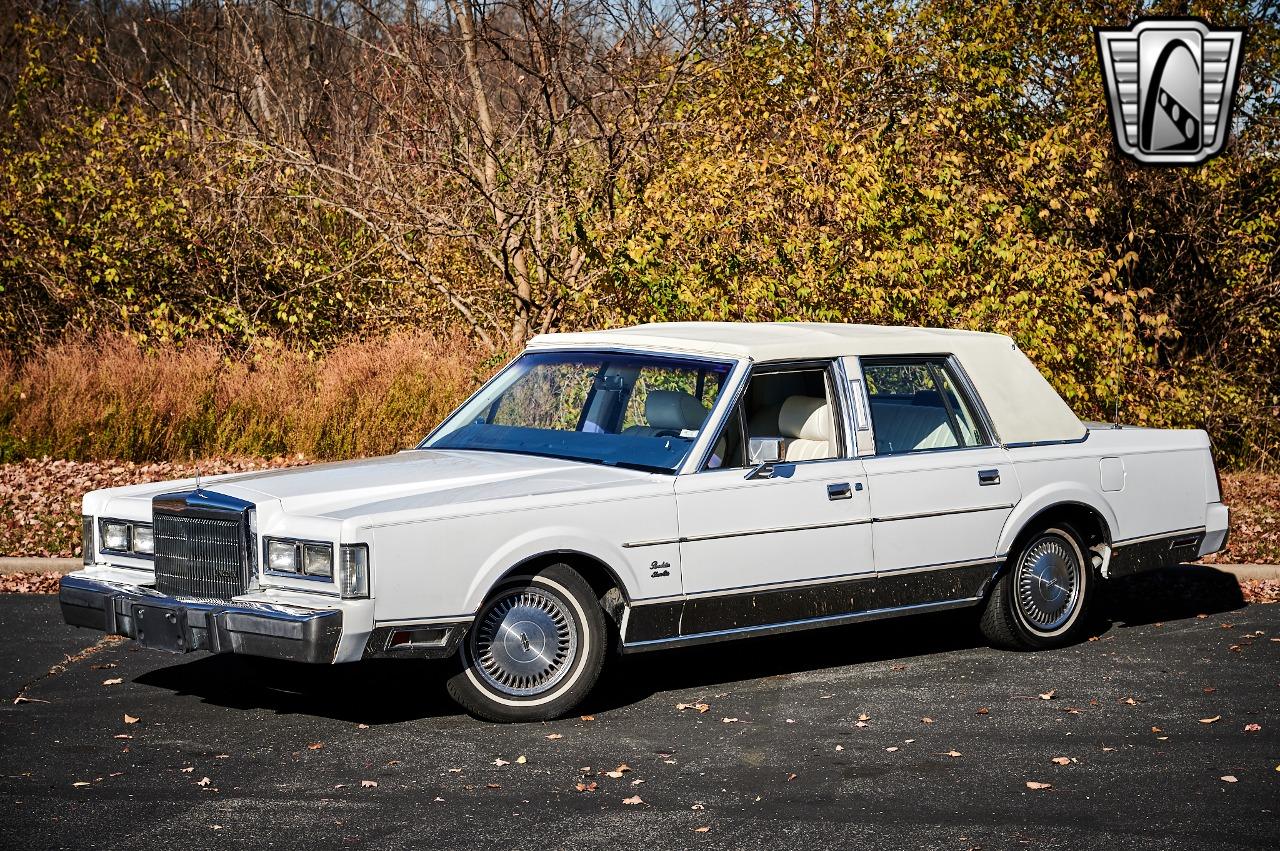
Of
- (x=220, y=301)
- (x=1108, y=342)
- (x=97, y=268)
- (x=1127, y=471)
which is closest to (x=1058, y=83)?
(x=1108, y=342)

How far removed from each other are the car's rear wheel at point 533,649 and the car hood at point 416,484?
1.23 feet

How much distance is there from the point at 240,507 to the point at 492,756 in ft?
4.74

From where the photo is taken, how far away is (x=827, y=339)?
784cm

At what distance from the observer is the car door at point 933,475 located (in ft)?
24.9

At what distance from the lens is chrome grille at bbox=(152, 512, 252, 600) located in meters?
6.47

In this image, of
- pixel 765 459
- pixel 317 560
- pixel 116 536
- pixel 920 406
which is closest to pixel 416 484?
pixel 317 560

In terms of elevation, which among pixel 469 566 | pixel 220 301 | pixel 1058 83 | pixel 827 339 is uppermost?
pixel 1058 83

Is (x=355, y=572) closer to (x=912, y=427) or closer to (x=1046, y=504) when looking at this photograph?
(x=912, y=427)

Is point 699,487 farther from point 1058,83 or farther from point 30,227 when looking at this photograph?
point 30,227

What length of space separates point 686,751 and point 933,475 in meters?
2.19

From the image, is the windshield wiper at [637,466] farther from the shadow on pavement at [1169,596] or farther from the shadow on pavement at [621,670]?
the shadow on pavement at [1169,596]

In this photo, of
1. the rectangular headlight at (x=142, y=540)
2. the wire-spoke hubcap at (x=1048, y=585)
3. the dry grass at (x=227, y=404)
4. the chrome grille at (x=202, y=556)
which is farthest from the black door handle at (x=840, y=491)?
the dry grass at (x=227, y=404)

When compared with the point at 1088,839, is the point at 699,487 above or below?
above

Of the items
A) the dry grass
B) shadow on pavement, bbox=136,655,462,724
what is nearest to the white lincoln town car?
shadow on pavement, bbox=136,655,462,724
